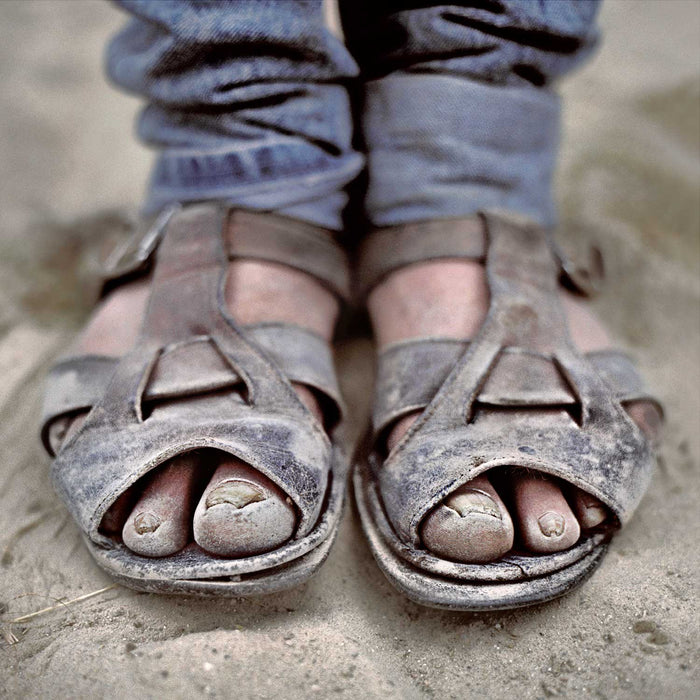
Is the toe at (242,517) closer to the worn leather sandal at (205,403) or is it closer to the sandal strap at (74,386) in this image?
the worn leather sandal at (205,403)

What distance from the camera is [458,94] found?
0.92 meters

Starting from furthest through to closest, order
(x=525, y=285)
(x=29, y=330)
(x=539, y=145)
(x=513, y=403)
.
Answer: (x=29, y=330) < (x=539, y=145) < (x=525, y=285) < (x=513, y=403)

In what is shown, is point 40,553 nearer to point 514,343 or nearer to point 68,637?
point 68,637

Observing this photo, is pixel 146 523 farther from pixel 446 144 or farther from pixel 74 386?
pixel 446 144

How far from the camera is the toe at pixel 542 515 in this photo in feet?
2.34

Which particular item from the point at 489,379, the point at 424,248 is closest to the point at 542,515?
the point at 489,379

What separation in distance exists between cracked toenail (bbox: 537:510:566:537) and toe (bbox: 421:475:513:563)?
35mm

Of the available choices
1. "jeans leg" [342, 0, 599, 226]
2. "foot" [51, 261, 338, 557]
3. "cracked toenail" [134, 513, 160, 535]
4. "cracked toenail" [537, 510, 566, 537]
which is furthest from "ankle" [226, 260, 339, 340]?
"cracked toenail" [537, 510, 566, 537]

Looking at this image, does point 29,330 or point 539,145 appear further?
point 29,330

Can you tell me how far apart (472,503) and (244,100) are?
54 centimetres

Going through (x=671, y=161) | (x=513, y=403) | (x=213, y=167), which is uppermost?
(x=213, y=167)

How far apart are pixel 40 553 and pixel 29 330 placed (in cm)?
46

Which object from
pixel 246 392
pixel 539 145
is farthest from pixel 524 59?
pixel 246 392

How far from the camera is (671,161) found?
147 cm
